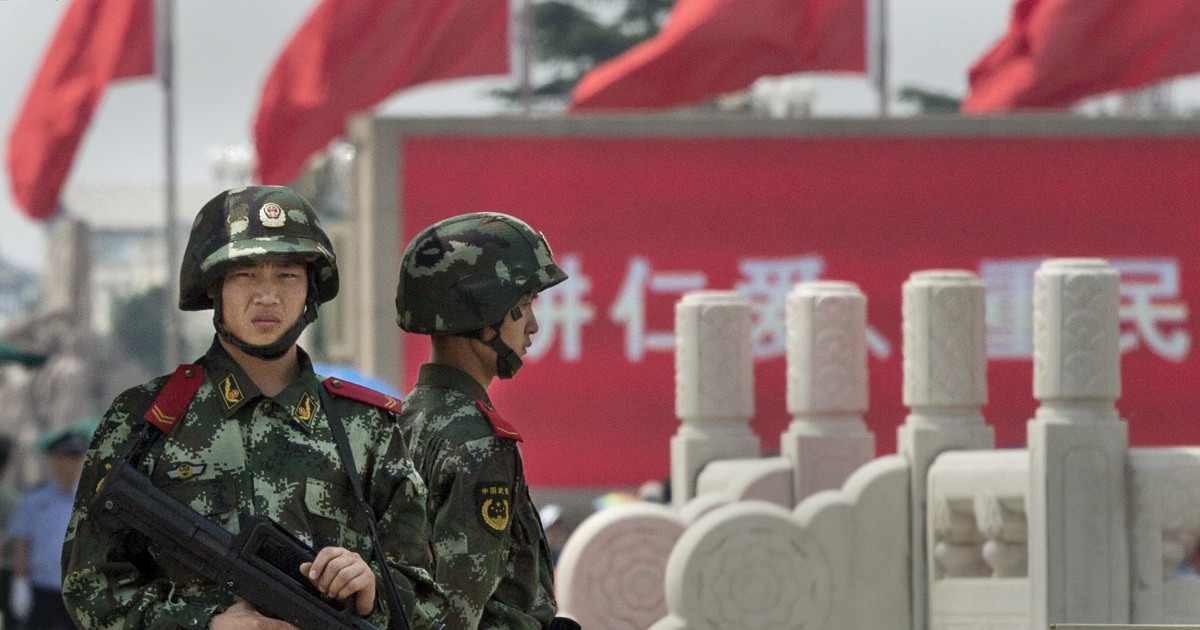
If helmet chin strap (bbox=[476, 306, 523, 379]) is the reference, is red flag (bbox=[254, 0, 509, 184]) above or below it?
above

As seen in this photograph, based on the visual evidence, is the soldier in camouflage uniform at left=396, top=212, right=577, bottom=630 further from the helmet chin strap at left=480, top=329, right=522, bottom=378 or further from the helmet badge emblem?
the helmet badge emblem

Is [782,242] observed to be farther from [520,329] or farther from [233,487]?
[233,487]

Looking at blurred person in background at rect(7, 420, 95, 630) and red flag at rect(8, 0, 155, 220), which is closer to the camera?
blurred person in background at rect(7, 420, 95, 630)

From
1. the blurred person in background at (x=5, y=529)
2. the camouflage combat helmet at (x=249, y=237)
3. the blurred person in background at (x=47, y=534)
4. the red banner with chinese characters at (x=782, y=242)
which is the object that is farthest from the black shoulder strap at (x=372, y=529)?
the red banner with chinese characters at (x=782, y=242)

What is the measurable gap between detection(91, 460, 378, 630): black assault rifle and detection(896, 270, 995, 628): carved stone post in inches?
174

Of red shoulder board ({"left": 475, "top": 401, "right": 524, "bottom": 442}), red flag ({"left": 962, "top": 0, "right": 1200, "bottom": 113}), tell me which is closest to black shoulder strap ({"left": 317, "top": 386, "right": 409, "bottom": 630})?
red shoulder board ({"left": 475, "top": 401, "right": 524, "bottom": 442})

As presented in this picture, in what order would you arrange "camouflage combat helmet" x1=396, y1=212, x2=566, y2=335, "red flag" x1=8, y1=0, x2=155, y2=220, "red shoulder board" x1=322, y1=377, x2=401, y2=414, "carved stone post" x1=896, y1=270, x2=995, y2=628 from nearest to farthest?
"red shoulder board" x1=322, y1=377, x2=401, y2=414
"camouflage combat helmet" x1=396, y1=212, x2=566, y2=335
"carved stone post" x1=896, y1=270, x2=995, y2=628
"red flag" x1=8, y1=0, x2=155, y2=220

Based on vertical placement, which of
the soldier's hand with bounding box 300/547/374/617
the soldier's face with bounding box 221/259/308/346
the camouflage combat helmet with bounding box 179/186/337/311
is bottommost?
the soldier's hand with bounding box 300/547/374/617

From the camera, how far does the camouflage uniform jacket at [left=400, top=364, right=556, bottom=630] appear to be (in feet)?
12.3

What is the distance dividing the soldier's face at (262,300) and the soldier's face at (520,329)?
81 centimetres

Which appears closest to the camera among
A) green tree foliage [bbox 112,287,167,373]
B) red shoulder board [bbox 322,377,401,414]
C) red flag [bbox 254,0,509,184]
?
red shoulder board [bbox 322,377,401,414]

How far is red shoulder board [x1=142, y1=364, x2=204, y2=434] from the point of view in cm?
322

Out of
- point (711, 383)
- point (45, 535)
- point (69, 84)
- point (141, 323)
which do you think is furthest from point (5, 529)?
point (141, 323)

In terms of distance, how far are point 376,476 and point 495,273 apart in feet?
2.77
